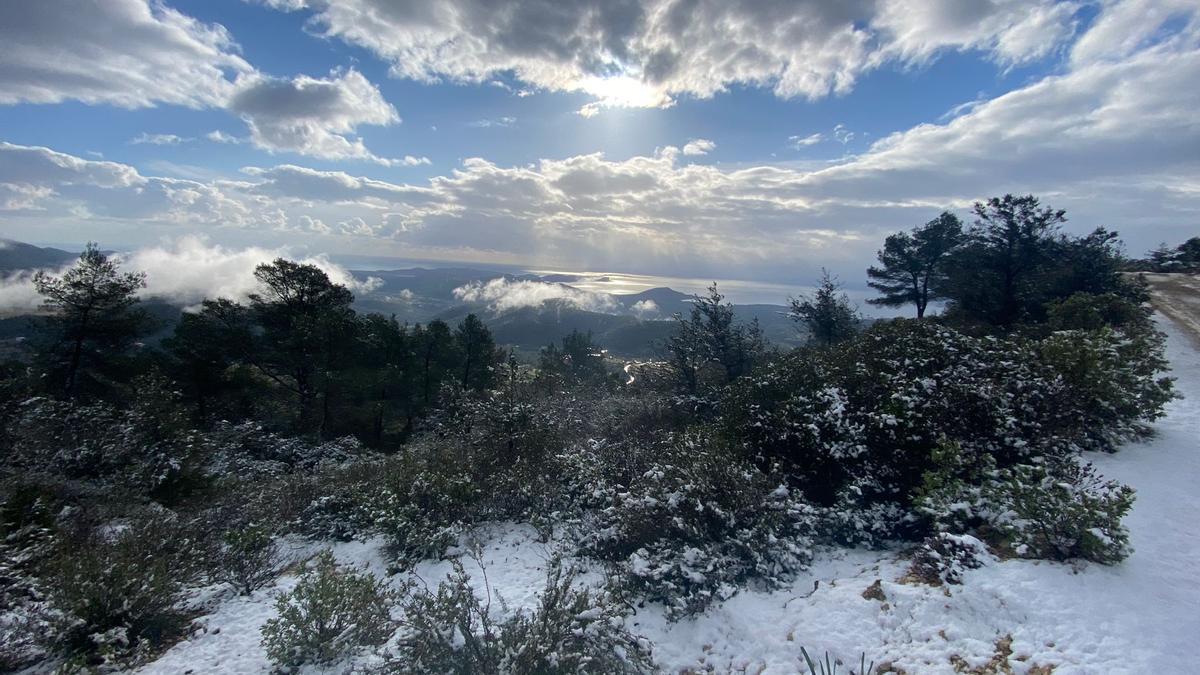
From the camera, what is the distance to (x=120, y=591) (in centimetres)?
603

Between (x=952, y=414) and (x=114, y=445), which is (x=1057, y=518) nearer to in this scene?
(x=952, y=414)

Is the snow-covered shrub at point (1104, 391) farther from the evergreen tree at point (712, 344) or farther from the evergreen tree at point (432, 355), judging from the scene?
the evergreen tree at point (432, 355)

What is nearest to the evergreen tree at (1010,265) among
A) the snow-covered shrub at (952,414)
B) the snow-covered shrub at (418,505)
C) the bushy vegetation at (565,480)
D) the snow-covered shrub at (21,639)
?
the bushy vegetation at (565,480)

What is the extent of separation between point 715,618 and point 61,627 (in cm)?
784

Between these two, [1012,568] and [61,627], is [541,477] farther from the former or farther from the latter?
[1012,568]

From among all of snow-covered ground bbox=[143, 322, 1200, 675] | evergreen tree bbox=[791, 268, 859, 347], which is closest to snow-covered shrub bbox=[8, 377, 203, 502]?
snow-covered ground bbox=[143, 322, 1200, 675]

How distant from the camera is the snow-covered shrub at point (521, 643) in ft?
16.6

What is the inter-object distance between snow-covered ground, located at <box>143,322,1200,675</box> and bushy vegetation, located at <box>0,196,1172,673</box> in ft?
1.11

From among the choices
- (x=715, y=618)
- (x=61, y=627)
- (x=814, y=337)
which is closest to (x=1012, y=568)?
(x=715, y=618)

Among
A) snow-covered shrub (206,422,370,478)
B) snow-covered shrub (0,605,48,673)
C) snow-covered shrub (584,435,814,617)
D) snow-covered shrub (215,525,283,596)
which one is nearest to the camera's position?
snow-covered shrub (0,605,48,673)

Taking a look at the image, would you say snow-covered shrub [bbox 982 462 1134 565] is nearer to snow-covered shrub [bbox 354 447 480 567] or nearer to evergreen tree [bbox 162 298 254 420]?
snow-covered shrub [bbox 354 447 480 567]

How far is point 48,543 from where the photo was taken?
23.0ft

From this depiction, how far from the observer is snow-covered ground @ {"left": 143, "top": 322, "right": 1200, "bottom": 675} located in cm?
457

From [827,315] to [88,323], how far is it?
3207cm
